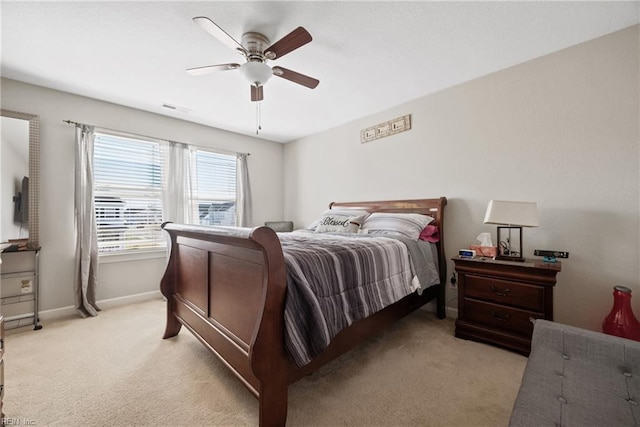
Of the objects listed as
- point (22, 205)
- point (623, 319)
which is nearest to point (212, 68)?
point (22, 205)

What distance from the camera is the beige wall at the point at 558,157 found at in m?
1.89

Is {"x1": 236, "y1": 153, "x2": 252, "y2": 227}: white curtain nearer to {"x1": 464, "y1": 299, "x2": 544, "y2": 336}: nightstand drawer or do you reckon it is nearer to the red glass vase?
{"x1": 464, "y1": 299, "x2": 544, "y2": 336}: nightstand drawer

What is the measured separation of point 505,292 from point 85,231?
4.26 metres

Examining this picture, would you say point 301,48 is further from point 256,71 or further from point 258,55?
point 256,71

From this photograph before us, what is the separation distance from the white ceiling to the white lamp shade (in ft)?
4.33

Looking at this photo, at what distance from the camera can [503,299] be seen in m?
2.03

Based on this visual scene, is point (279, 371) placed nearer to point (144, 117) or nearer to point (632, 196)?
point (632, 196)

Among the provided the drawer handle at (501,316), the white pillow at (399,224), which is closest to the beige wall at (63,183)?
the white pillow at (399,224)

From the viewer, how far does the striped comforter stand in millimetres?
1234

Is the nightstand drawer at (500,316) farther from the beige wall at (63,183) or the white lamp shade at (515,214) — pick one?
the beige wall at (63,183)

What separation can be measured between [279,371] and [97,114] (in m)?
3.61

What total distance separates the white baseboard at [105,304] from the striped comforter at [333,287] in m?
2.79

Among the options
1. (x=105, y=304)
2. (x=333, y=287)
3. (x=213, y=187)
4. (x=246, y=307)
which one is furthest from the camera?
(x=213, y=187)

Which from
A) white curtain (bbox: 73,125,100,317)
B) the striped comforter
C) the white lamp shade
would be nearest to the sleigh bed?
the striped comforter
